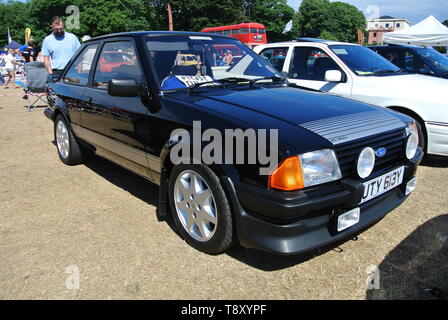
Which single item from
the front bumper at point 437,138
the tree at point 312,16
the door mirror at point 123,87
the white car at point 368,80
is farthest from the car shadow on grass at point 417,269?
the tree at point 312,16

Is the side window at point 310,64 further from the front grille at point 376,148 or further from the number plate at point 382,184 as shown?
the number plate at point 382,184

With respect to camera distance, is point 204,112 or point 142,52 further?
point 142,52

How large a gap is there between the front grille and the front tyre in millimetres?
764

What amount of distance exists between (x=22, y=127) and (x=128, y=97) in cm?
543

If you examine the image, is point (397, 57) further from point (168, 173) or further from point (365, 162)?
point (168, 173)

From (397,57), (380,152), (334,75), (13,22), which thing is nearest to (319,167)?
(380,152)

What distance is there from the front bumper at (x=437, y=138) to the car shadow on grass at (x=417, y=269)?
1.68 meters

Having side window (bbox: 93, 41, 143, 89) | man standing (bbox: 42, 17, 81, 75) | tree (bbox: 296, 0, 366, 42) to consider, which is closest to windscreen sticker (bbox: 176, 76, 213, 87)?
side window (bbox: 93, 41, 143, 89)

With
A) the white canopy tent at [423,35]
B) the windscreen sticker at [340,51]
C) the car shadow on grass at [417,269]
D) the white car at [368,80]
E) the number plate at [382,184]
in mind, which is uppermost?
the white canopy tent at [423,35]

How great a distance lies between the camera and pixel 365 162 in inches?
87.7

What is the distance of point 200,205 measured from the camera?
2521 mm

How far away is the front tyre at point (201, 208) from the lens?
231 centimetres
